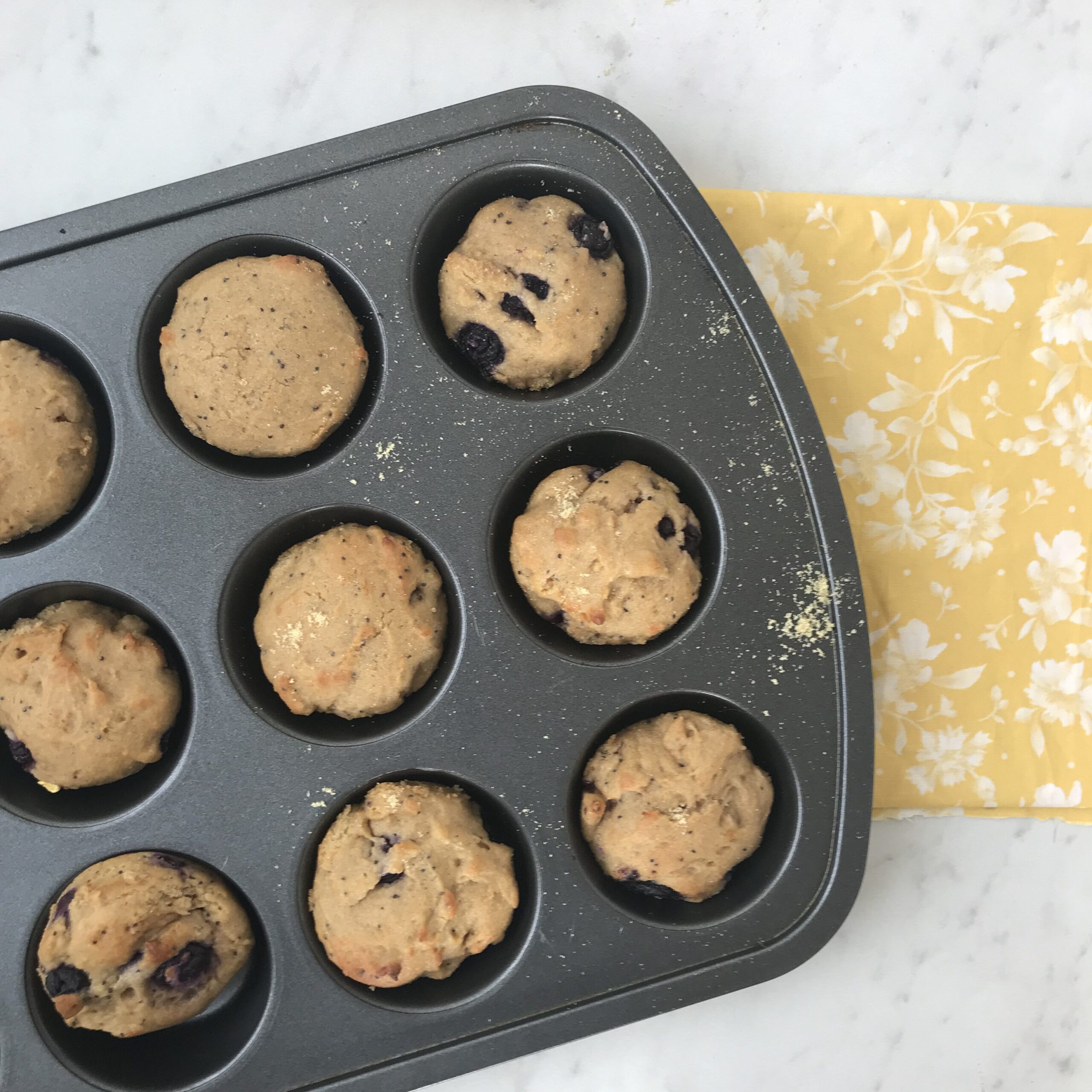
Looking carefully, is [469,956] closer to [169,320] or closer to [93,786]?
[93,786]

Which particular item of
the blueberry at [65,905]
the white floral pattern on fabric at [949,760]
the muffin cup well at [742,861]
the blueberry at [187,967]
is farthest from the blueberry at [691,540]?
the blueberry at [65,905]

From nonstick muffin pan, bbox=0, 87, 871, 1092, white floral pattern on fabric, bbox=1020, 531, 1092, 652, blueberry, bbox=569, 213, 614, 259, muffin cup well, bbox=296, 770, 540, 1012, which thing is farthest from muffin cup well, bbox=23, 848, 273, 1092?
white floral pattern on fabric, bbox=1020, 531, 1092, 652

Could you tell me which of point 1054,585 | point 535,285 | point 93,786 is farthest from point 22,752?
point 1054,585

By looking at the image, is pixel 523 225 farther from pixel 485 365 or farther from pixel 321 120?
pixel 321 120

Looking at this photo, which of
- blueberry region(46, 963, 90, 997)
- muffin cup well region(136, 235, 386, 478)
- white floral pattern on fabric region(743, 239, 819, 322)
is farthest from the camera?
white floral pattern on fabric region(743, 239, 819, 322)

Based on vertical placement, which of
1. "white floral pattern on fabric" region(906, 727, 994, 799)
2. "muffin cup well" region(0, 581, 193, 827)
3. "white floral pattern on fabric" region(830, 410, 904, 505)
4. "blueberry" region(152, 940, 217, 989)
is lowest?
"blueberry" region(152, 940, 217, 989)

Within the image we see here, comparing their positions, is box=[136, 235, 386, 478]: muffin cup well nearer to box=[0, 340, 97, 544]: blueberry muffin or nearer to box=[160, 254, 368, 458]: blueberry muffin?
box=[160, 254, 368, 458]: blueberry muffin
